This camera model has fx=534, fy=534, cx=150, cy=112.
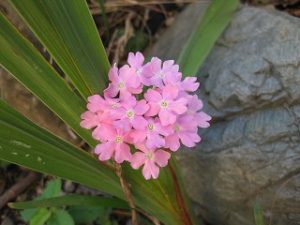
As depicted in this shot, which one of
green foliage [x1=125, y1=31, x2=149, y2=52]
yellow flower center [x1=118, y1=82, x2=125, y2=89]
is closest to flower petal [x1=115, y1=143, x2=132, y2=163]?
yellow flower center [x1=118, y1=82, x2=125, y2=89]

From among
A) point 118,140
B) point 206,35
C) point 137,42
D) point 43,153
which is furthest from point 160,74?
point 137,42

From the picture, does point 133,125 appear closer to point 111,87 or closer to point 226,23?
point 111,87

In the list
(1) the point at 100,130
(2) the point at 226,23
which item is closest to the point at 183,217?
(1) the point at 100,130

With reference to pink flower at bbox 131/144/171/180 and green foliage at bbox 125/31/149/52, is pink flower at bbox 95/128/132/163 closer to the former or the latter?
pink flower at bbox 131/144/171/180

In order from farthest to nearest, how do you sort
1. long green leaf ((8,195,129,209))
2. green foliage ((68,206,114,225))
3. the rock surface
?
green foliage ((68,206,114,225)) < the rock surface < long green leaf ((8,195,129,209))

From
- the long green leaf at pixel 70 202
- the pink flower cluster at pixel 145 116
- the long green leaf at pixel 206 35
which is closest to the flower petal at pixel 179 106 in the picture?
the pink flower cluster at pixel 145 116

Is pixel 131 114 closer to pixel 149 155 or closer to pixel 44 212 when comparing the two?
pixel 149 155
